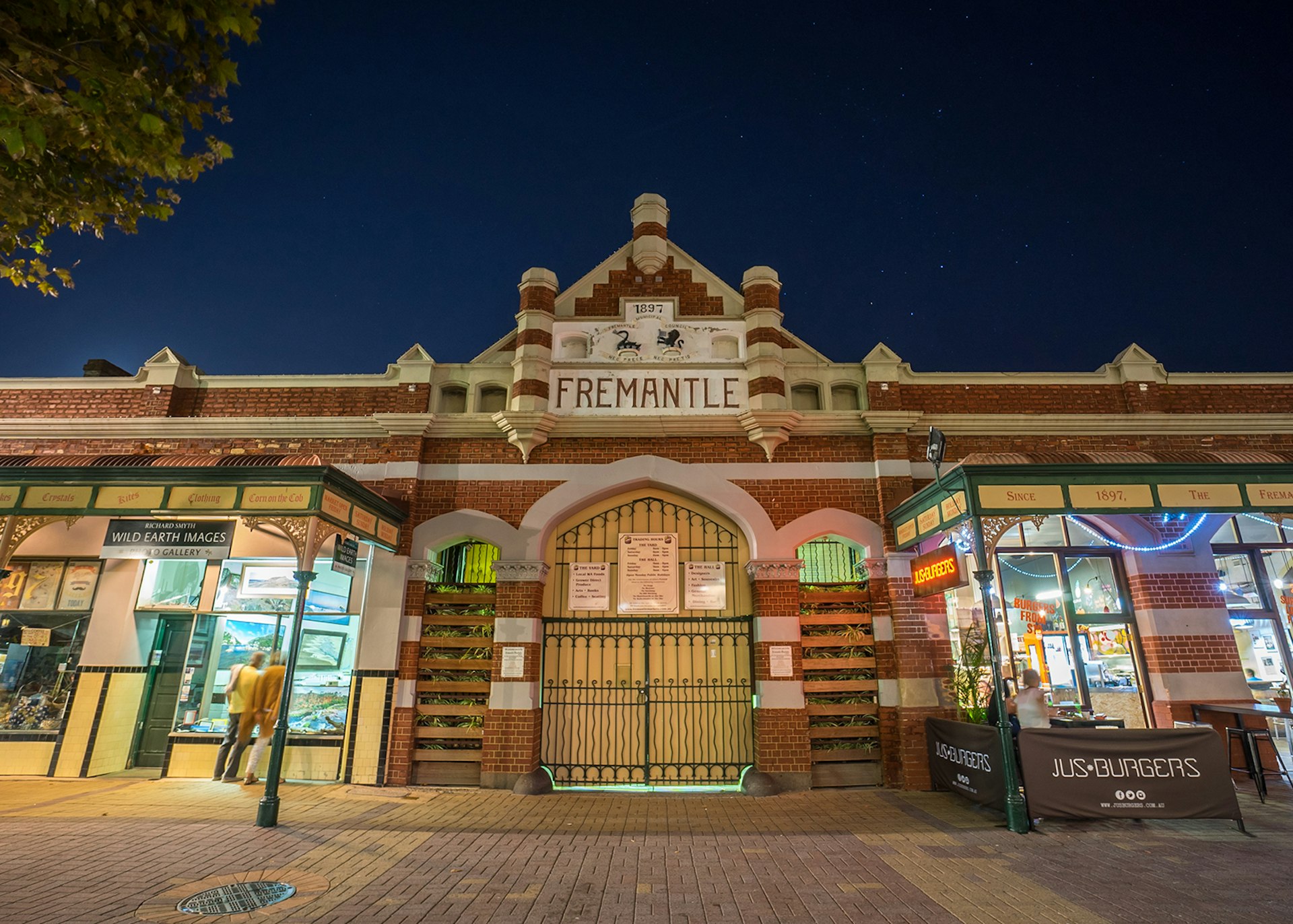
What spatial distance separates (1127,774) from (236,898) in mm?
8643

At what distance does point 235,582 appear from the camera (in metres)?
10.6

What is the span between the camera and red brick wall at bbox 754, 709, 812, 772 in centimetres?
930

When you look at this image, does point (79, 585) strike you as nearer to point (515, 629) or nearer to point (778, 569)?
point (515, 629)

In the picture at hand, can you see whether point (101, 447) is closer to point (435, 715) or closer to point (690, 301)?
point (435, 715)

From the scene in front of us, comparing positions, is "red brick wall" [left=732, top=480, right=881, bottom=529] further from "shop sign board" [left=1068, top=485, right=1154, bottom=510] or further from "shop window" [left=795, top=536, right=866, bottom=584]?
"shop sign board" [left=1068, top=485, right=1154, bottom=510]

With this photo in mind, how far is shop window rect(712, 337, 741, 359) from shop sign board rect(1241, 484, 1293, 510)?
23.5ft

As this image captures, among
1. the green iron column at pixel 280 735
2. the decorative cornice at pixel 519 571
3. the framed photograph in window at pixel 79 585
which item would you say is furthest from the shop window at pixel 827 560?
the framed photograph in window at pixel 79 585

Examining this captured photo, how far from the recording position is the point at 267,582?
10.5 m

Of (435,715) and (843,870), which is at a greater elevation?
(435,715)

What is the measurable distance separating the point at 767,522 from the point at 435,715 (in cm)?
581

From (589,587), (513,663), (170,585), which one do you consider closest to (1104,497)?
(589,587)

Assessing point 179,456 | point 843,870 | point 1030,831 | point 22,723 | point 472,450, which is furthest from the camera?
point 472,450

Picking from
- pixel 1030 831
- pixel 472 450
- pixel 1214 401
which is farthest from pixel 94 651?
pixel 1214 401

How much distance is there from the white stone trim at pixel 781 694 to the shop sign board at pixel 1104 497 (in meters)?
4.45
